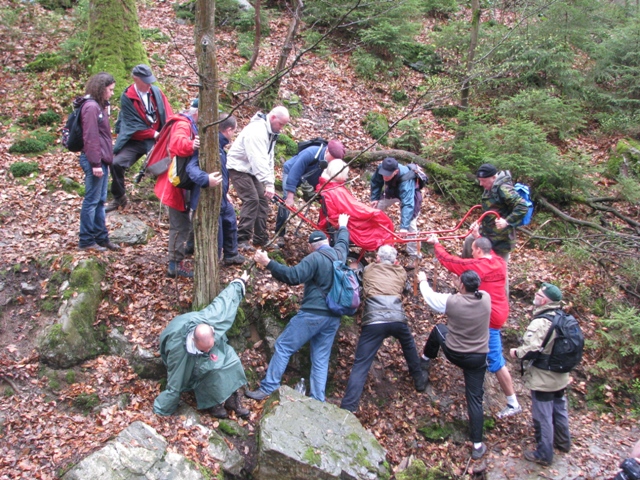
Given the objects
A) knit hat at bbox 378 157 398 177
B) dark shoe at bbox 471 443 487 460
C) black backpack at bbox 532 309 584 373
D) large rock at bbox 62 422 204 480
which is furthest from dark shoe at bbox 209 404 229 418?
knit hat at bbox 378 157 398 177

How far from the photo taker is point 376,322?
6480mm

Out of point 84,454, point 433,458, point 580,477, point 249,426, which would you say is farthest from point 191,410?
point 580,477

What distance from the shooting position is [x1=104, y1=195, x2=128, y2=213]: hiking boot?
786 cm

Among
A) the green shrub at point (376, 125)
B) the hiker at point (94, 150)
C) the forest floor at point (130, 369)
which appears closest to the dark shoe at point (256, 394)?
Result: the forest floor at point (130, 369)

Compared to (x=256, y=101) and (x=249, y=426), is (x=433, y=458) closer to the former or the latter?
(x=249, y=426)

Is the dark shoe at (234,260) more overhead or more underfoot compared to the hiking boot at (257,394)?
Answer: more overhead

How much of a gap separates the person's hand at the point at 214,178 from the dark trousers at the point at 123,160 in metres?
2.70

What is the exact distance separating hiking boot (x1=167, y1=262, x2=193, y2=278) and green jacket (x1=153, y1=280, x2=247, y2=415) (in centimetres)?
113

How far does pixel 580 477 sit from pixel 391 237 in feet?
12.8

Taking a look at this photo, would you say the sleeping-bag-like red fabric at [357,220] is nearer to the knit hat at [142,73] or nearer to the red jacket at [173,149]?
the red jacket at [173,149]

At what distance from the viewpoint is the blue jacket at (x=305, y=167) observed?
757 centimetres

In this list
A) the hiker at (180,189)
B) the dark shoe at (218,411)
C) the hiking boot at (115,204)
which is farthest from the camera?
the hiking boot at (115,204)

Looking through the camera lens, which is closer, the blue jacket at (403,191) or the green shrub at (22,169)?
the blue jacket at (403,191)

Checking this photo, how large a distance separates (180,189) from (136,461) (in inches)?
127
